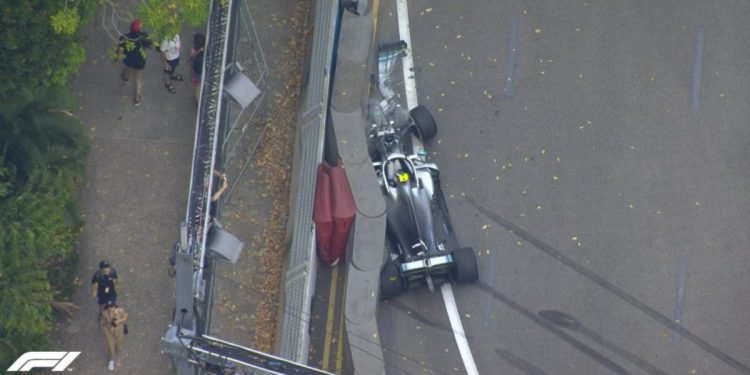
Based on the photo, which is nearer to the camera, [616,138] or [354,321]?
[354,321]

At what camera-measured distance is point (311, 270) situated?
21047 mm

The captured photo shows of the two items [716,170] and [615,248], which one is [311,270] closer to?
[615,248]

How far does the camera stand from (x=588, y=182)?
23.1 meters

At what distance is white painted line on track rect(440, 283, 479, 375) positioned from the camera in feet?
71.7

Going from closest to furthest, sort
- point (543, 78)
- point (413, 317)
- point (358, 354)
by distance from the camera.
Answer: point (358, 354)
point (413, 317)
point (543, 78)

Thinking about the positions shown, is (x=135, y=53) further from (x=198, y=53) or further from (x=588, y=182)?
(x=588, y=182)

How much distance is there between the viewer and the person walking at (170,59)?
22.1 metres

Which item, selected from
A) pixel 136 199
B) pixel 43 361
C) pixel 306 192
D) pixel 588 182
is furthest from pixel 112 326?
pixel 588 182

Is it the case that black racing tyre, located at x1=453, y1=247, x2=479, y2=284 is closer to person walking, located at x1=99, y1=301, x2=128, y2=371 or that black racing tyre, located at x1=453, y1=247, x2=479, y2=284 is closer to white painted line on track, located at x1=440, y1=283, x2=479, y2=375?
white painted line on track, located at x1=440, y1=283, x2=479, y2=375

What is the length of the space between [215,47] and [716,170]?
9145 mm

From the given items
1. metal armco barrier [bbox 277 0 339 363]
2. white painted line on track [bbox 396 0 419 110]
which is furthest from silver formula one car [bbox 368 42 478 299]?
metal armco barrier [bbox 277 0 339 363]

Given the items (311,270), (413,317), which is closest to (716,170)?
Result: (413,317)

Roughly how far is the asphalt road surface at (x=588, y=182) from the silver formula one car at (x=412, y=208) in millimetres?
468

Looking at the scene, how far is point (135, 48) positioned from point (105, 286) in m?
4.14
